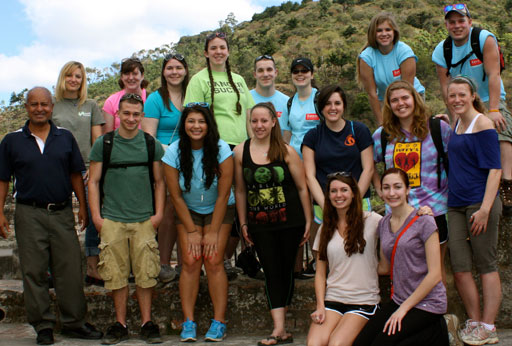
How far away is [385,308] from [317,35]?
48287mm

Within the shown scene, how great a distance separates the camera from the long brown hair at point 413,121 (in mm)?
4070

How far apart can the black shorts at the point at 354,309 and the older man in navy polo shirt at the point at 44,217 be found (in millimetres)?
2172

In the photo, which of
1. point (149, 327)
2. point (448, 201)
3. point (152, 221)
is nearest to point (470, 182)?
point (448, 201)

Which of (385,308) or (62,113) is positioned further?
(62,113)

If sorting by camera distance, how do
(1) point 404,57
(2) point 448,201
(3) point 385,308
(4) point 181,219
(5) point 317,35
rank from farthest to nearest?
1. (5) point 317,35
2. (1) point 404,57
3. (4) point 181,219
4. (2) point 448,201
5. (3) point 385,308

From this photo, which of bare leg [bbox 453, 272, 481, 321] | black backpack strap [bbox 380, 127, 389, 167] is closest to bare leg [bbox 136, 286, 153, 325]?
black backpack strap [bbox 380, 127, 389, 167]

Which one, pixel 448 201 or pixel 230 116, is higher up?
pixel 230 116

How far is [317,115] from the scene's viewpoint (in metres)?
4.81

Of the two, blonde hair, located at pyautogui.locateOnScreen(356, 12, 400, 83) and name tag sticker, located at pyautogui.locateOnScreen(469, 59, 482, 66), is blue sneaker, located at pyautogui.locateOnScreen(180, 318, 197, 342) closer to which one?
blonde hair, located at pyautogui.locateOnScreen(356, 12, 400, 83)

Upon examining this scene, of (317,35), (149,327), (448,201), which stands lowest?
(149,327)

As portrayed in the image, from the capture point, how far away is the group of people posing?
382cm

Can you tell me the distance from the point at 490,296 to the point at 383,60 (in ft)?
8.05

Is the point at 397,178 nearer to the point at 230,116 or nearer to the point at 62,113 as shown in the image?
the point at 230,116

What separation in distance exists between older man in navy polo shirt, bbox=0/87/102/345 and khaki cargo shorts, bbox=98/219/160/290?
1.17 ft
